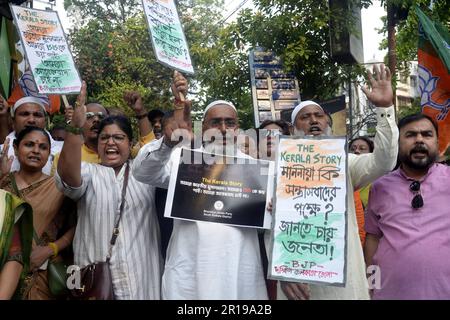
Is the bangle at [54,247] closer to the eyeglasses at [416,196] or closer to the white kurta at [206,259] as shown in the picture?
the white kurta at [206,259]

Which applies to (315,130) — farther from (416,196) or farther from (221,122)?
(416,196)

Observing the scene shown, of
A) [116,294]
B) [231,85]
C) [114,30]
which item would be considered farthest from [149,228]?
[114,30]

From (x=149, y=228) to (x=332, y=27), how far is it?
6.35 metres

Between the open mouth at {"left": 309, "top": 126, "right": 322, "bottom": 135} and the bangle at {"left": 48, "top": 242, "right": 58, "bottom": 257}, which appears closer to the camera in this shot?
the bangle at {"left": 48, "top": 242, "right": 58, "bottom": 257}

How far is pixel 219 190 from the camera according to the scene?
3.42m

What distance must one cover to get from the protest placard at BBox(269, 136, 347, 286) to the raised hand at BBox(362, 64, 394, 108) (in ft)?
0.98

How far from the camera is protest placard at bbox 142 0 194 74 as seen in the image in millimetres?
4434

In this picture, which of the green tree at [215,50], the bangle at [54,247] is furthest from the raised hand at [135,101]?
the green tree at [215,50]

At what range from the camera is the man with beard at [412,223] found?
3.27m

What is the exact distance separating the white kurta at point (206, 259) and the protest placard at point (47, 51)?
2.05 metres

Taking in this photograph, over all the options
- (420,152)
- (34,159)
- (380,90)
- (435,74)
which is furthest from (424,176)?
(34,159)

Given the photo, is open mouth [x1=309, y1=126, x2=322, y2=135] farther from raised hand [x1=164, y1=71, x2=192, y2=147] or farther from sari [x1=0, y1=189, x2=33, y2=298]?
sari [x1=0, y1=189, x2=33, y2=298]

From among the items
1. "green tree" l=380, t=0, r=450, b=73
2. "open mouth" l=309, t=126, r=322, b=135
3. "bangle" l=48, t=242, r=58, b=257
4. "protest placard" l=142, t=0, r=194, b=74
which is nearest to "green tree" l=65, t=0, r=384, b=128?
"green tree" l=380, t=0, r=450, b=73

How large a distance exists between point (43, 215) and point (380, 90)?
219cm
